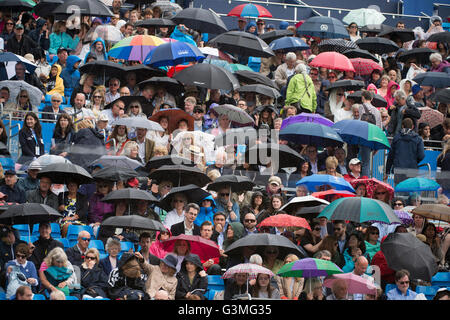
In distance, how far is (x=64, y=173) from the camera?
16.6 m

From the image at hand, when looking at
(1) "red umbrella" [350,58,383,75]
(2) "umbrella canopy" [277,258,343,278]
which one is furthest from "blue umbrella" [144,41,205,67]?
(2) "umbrella canopy" [277,258,343,278]

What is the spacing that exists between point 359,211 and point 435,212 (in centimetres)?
151

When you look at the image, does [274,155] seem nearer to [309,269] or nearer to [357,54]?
[309,269]

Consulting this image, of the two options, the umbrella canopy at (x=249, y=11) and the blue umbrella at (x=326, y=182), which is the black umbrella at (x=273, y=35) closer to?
the umbrella canopy at (x=249, y=11)

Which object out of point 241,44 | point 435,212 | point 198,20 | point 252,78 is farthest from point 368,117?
point 198,20

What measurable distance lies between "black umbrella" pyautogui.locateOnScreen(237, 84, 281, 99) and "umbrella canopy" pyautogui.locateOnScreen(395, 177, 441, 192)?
11.9 feet

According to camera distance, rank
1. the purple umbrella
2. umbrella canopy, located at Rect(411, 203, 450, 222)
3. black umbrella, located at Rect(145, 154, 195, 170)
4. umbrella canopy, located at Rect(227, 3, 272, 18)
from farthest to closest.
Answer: umbrella canopy, located at Rect(227, 3, 272, 18)
the purple umbrella
black umbrella, located at Rect(145, 154, 195, 170)
umbrella canopy, located at Rect(411, 203, 450, 222)

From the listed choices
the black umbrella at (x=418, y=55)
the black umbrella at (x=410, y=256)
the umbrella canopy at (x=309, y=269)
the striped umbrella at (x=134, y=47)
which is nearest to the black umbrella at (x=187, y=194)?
the umbrella canopy at (x=309, y=269)

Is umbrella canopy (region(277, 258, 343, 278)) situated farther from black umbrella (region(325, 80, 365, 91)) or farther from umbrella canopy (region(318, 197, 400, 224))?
A: black umbrella (region(325, 80, 365, 91))

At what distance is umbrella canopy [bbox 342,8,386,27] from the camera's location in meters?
29.5

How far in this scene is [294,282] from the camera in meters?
15.3

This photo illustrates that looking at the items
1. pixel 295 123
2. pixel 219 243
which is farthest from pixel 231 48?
pixel 219 243

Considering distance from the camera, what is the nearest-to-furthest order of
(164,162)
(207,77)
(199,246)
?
(199,246) → (164,162) → (207,77)

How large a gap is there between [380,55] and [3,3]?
362 inches
